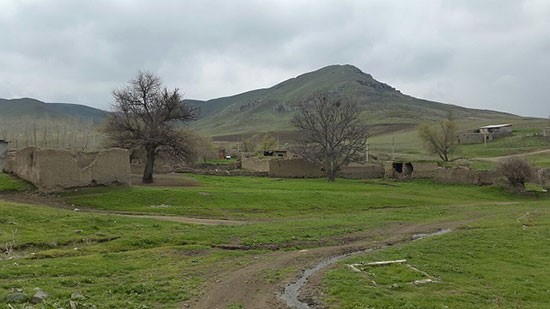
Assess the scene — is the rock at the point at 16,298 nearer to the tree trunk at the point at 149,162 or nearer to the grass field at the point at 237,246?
the grass field at the point at 237,246

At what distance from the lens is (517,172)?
181ft

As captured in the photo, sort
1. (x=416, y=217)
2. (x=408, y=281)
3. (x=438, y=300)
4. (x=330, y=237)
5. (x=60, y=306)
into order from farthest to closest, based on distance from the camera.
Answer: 1. (x=416, y=217)
2. (x=330, y=237)
3. (x=408, y=281)
4. (x=438, y=300)
5. (x=60, y=306)

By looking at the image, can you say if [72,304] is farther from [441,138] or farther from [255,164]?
[441,138]

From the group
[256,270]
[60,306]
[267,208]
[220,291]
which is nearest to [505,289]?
[256,270]

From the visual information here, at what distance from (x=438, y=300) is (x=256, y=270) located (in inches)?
Answer: 244

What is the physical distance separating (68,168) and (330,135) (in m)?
35.0

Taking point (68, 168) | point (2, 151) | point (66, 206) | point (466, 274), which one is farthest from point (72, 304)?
point (2, 151)

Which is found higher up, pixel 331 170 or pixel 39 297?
pixel 331 170

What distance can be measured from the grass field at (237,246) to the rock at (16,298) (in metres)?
0.55

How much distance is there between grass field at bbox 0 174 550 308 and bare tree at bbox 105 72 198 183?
7806 mm

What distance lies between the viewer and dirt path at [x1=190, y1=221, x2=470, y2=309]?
1420cm

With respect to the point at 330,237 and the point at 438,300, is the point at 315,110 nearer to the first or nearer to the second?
the point at 330,237

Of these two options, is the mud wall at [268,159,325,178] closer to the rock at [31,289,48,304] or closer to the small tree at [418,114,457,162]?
the small tree at [418,114,457,162]

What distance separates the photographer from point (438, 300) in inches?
594
